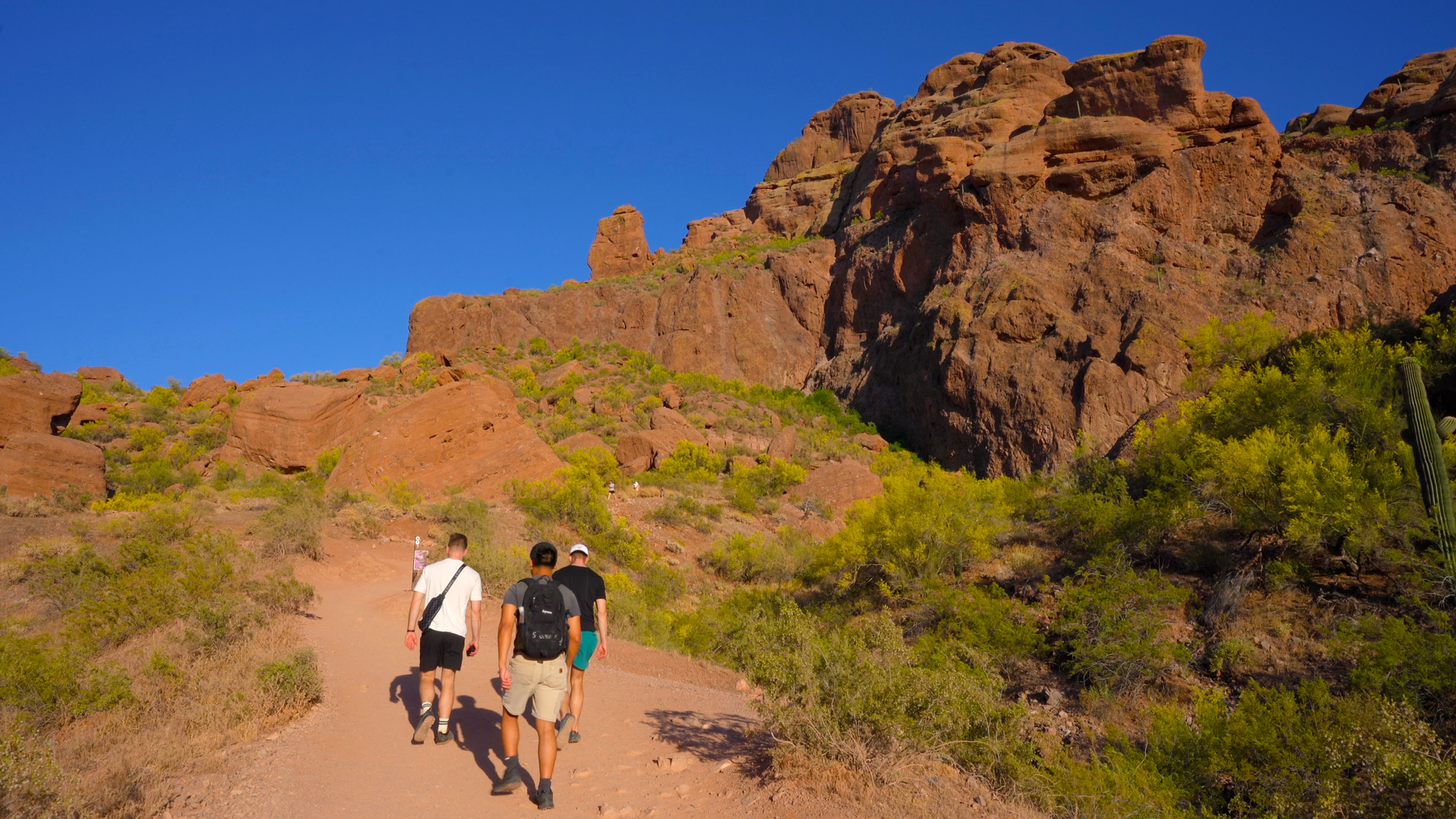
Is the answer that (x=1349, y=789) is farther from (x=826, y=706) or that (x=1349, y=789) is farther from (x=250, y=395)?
(x=250, y=395)

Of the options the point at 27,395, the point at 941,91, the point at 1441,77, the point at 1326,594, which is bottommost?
the point at 1326,594

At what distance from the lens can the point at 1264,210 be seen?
2555 centimetres

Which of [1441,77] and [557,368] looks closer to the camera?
[1441,77]

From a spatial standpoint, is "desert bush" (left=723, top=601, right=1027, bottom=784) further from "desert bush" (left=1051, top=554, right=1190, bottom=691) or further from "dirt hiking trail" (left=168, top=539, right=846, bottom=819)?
"desert bush" (left=1051, top=554, right=1190, bottom=691)

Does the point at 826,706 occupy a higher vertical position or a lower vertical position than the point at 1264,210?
lower

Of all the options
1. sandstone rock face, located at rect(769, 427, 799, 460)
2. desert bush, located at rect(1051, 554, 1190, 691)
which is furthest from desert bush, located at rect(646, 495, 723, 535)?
desert bush, located at rect(1051, 554, 1190, 691)

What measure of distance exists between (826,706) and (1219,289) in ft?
82.9

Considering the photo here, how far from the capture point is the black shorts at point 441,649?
5.61 meters

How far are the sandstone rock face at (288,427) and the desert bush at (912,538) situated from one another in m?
15.4

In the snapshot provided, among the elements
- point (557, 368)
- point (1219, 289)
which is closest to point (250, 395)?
point (557, 368)

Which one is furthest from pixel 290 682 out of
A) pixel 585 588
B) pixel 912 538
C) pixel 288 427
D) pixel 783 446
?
pixel 783 446

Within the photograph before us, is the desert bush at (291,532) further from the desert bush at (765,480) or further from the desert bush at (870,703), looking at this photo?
the desert bush at (765,480)

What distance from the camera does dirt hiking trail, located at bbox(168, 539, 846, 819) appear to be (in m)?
4.37

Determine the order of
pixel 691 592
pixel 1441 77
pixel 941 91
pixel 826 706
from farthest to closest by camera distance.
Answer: pixel 941 91 < pixel 1441 77 < pixel 691 592 < pixel 826 706
